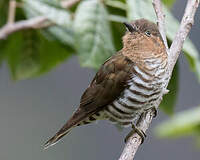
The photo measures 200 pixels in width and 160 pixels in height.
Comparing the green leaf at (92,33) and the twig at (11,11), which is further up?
the twig at (11,11)

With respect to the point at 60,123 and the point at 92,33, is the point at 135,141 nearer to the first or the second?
the point at 92,33

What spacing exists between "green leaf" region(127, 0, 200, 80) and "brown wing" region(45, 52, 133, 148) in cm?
44

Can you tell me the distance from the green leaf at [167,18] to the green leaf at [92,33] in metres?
0.22

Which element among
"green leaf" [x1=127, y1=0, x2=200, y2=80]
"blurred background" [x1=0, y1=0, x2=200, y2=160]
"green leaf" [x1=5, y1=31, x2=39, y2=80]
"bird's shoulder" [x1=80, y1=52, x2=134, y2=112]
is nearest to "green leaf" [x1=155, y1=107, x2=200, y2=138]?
"green leaf" [x1=127, y1=0, x2=200, y2=80]

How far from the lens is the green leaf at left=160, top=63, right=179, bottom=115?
3.64 metres

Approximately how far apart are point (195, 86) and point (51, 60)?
25.8ft

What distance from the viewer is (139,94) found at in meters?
3.79

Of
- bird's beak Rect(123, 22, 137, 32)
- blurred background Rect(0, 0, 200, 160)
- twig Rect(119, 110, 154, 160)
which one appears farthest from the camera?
blurred background Rect(0, 0, 200, 160)

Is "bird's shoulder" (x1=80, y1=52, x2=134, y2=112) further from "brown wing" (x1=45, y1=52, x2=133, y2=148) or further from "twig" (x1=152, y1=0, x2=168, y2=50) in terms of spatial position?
"twig" (x1=152, y1=0, x2=168, y2=50)

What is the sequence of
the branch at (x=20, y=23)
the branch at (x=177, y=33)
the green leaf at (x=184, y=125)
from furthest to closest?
1. the branch at (x=20, y=23)
2. the branch at (x=177, y=33)
3. the green leaf at (x=184, y=125)

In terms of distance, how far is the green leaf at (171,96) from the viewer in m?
3.64

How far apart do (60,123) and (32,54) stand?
360 inches

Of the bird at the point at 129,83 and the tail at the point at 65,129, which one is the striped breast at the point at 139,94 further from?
the tail at the point at 65,129

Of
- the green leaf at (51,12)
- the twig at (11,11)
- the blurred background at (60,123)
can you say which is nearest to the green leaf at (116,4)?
the green leaf at (51,12)
